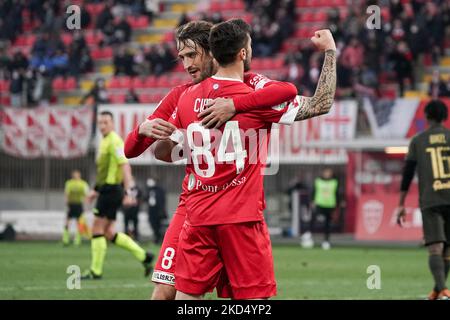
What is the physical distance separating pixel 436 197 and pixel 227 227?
18.9ft

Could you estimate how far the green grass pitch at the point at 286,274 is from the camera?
12008 mm

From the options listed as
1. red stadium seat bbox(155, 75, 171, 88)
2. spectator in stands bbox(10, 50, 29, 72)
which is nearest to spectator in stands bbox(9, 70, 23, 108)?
spectator in stands bbox(10, 50, 29, 72)

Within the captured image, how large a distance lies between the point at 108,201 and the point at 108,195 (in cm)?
9

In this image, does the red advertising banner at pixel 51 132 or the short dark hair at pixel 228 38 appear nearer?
the short dark hair at pixel 228 38

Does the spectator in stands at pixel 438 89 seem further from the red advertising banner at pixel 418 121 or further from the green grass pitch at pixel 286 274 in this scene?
the green grass pitch at pixel 286 274

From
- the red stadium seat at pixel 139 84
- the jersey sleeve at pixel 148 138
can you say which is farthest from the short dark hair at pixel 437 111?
the red stadium seat at pixel 139 84

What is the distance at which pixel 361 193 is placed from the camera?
26.4m

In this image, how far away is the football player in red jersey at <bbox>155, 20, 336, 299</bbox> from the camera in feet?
19.4

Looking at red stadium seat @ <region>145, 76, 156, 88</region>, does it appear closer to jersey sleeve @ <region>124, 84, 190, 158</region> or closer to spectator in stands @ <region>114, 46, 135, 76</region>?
spectator in stands @ <region>114, 46, 135, 76</region>

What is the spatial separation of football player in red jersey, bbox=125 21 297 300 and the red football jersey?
0.29 ft

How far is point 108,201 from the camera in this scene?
1422 cm

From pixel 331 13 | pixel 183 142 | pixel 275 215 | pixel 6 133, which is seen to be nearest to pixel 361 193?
pixel 275 215
